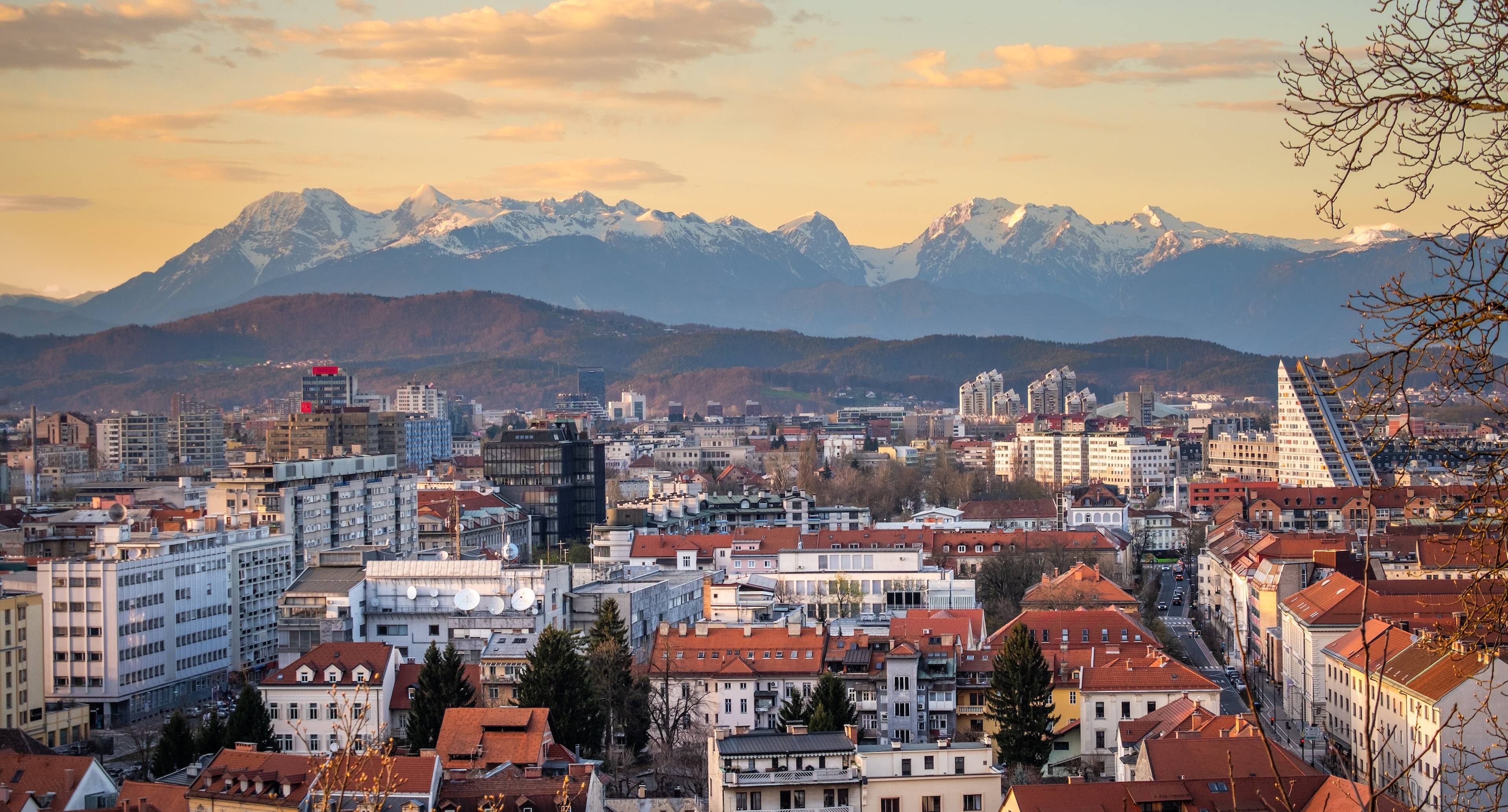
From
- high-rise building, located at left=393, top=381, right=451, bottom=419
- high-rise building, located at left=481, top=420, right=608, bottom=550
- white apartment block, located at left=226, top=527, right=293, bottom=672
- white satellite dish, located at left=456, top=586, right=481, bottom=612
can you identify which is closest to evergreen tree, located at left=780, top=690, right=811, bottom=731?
white satellite dish, located at left=456, top=586, right=481, bottom=612

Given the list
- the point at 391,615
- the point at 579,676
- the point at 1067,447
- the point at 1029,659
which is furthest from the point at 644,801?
the point at 1067,447

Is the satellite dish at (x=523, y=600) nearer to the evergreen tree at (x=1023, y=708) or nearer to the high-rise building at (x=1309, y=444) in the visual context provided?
the evergreen tree at (x=1023, y=708)

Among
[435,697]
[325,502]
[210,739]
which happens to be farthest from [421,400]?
[210,739]

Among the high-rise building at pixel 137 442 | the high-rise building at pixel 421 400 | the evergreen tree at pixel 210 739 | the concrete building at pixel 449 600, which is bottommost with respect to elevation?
the evergreen tree at pixel 210 739

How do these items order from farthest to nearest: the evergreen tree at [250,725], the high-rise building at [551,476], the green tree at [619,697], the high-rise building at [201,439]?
the high-rise building at [201,439] → the high-rise building at [551,476] → the green tree at [619,697] → the evergreen tree at [250,725]

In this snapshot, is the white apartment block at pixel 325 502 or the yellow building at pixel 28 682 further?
the white apartment block at pixel 325 502

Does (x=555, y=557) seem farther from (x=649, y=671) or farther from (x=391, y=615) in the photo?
(x=649, y=671)

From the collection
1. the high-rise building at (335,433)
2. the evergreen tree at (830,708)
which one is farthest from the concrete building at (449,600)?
the high-rise building at (335,433)

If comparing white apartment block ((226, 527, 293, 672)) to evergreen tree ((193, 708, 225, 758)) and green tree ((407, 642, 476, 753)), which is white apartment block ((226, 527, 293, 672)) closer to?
evergreen tree ((193, 708, 225, 758))
